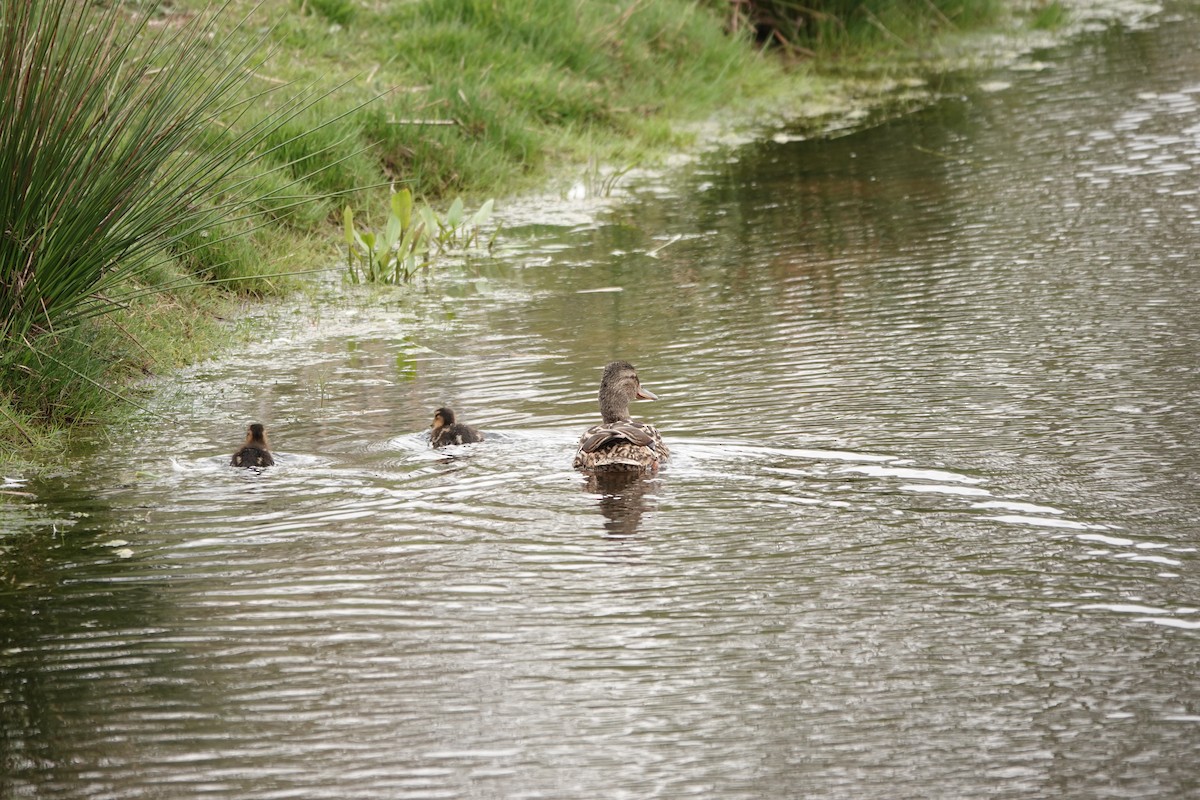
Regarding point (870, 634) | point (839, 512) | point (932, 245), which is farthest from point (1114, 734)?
point (932, 245)

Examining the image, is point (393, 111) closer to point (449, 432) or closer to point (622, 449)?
point (449, 432)

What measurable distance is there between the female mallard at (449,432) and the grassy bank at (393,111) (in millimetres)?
1393

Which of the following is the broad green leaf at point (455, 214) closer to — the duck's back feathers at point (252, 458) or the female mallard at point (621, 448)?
the female mallard at point (621, 448)

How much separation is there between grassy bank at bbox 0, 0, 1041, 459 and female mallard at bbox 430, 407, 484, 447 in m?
1.39

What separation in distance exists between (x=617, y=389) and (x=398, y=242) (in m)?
3.97

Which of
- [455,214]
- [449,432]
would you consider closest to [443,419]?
[449,432]

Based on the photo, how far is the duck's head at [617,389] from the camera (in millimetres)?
7957

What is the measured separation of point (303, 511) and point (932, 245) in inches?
245

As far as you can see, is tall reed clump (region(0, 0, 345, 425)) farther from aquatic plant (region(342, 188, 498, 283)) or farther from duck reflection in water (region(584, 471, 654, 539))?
aquatic plant (region(342, 188, 498, 283))

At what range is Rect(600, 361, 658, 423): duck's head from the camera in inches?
313

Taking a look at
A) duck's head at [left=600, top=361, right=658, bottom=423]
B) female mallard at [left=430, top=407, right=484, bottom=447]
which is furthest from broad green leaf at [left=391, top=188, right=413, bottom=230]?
female mallard at [left=430, top=407, right=484, bottom=447]

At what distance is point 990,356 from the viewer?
8.75 m

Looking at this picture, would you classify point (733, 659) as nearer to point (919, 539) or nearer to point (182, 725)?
point (919, 539)

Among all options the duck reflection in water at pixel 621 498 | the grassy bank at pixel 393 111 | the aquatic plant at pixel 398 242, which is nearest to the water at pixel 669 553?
the duck reflection in water at pixel 621 498
